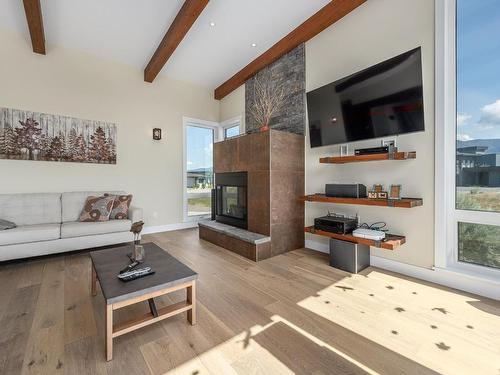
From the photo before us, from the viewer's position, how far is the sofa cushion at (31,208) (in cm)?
311

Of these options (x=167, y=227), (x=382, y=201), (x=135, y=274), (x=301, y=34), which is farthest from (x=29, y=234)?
(x=301, y=34)

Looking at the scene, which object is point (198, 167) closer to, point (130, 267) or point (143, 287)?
point (130, 267)

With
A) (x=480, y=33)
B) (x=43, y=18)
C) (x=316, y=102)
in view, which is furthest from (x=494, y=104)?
(x=43, y=18)

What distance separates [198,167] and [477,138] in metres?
4.49

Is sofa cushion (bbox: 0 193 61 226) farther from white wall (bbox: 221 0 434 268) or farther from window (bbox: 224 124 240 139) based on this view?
white wall (bbox: 221 0 434 268)

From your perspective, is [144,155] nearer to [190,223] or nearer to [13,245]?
[190,223]

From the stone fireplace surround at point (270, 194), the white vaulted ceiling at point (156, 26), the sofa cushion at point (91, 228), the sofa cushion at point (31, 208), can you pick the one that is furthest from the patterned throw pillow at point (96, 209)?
the white vaulted ceiling at point (156, 26)

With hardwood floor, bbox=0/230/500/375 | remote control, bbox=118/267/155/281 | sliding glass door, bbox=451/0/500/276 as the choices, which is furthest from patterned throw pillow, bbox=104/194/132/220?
sliding glass door, bbox=451/0/500/276

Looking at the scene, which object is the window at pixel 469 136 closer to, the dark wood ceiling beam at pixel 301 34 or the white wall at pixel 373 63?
the white wall at pixel 373 63

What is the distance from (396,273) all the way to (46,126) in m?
5.19

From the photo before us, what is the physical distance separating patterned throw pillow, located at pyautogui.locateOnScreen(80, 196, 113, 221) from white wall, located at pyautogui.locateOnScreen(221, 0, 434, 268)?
120 inches

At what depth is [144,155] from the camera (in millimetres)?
4473

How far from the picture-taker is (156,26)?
326 cm

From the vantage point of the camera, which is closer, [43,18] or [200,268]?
[200,268]
